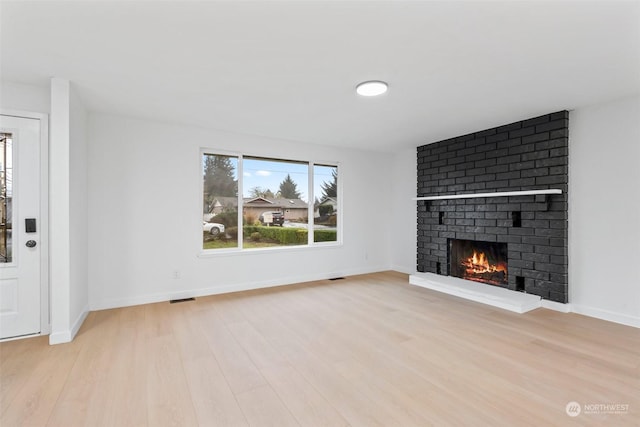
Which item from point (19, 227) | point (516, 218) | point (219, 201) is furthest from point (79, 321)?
point (516, 218)

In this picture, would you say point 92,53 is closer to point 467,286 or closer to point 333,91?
point 333,91

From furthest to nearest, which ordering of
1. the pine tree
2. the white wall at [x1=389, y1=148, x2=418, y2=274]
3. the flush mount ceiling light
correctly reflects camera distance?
the white wall at [x1=389, y1=148, x2=418, y2=274] → the pine tree → the flush mount ceiling light

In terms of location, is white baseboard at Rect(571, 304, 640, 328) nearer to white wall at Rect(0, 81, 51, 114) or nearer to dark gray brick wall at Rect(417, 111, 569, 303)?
dark gray brick wall at Rect(417, 111, 569, 303)

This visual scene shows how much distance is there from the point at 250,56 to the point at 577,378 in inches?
136

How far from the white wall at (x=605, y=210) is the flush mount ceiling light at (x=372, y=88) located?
101 inches

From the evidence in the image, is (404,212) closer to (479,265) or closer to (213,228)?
(479,265)

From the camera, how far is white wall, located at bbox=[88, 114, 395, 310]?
3.69m

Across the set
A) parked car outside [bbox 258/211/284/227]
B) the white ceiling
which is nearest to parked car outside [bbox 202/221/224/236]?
parked car outside [bbox 258/211/284/227]

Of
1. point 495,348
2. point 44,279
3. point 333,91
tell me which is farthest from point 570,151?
point 44,279

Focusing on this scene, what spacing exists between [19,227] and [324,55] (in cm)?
329

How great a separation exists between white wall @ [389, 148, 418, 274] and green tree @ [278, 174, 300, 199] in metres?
2.16

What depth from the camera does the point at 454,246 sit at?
16.5 feet

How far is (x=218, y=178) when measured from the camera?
14.9 feet

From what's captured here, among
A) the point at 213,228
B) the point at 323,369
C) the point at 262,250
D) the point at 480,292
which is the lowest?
the point at 323,369
